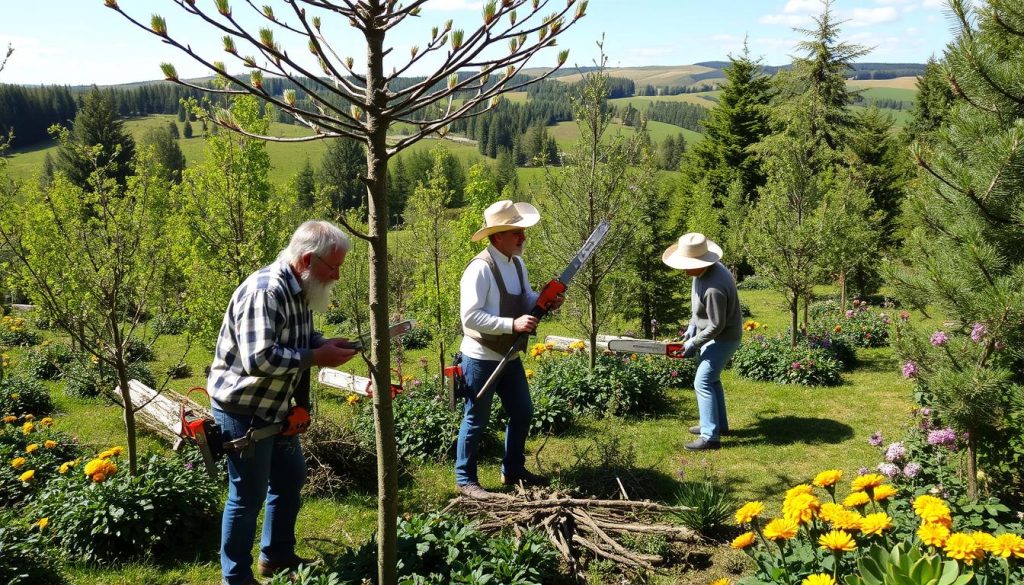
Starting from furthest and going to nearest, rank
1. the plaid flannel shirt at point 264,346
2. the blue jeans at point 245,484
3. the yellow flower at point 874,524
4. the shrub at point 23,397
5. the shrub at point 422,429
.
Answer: the shrub at point 23,397 < the shrub at point 422,429 < the blue jeans at point 245,484 < the plaid flannel shirt at point 264,346 < the yellow flower at point 874,524

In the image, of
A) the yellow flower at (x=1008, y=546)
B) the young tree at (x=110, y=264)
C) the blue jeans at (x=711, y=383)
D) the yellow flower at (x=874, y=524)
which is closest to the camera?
the yellow flower at (x=1008, y=546)

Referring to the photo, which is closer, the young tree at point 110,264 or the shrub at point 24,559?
the shrub at point 24,559

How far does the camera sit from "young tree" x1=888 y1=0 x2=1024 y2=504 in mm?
3160

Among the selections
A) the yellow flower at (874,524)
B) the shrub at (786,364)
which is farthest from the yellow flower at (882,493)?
the shrub at (786,364)

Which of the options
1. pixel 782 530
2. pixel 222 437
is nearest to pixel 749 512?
pixel 782 530

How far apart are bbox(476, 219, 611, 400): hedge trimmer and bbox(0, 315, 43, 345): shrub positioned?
14057 mm

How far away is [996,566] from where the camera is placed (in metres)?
2.67

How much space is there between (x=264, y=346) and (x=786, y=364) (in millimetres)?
7631

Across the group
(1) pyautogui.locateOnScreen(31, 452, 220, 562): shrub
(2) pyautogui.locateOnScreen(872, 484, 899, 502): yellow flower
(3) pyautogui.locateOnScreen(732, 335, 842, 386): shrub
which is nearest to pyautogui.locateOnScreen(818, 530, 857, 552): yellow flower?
(2) pyautogui.locateOnScreen(872, 484, 899, 502): yellow flower

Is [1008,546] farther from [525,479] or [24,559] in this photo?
[24,559]

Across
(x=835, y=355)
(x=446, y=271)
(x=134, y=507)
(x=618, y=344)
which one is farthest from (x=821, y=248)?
(x=134, y=507)

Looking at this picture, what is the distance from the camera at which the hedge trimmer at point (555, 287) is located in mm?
4109

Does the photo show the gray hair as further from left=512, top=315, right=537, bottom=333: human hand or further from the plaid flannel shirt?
left=512, top=315, right=537, bottom=333: human hand

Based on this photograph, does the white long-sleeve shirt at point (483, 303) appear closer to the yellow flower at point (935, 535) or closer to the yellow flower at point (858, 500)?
the yellow flower at point (858, 500)
